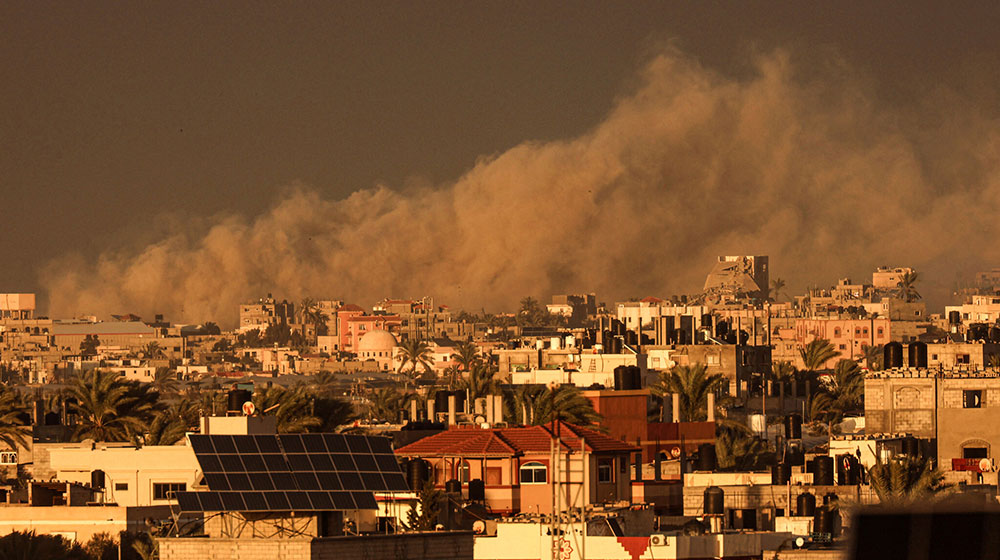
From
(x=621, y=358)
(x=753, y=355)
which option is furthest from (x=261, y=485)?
(x=753, y=355)

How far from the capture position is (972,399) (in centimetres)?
7800

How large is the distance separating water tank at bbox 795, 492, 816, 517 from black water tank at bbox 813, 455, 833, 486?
15.0ft

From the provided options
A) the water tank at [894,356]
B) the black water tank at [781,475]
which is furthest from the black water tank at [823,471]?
the water tank at [894,356]

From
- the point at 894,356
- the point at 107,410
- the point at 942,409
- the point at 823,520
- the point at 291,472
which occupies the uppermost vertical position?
the point at 894,356

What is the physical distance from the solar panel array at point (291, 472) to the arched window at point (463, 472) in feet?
74.1

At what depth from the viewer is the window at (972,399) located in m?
77.9

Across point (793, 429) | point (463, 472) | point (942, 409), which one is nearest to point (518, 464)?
point (463, 472)

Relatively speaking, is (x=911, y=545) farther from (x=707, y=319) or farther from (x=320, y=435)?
(x=707, y=319)

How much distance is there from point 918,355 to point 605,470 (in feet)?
105

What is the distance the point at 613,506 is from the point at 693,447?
3396cm

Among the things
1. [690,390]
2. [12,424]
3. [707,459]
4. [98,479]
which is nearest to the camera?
[98,479]

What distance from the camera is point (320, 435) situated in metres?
29.9

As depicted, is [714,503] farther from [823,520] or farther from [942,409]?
[942,409]

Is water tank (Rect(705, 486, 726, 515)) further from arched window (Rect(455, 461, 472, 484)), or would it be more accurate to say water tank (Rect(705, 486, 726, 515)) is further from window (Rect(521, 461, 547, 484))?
arched window (Rect(455, 461, 472, 484))
